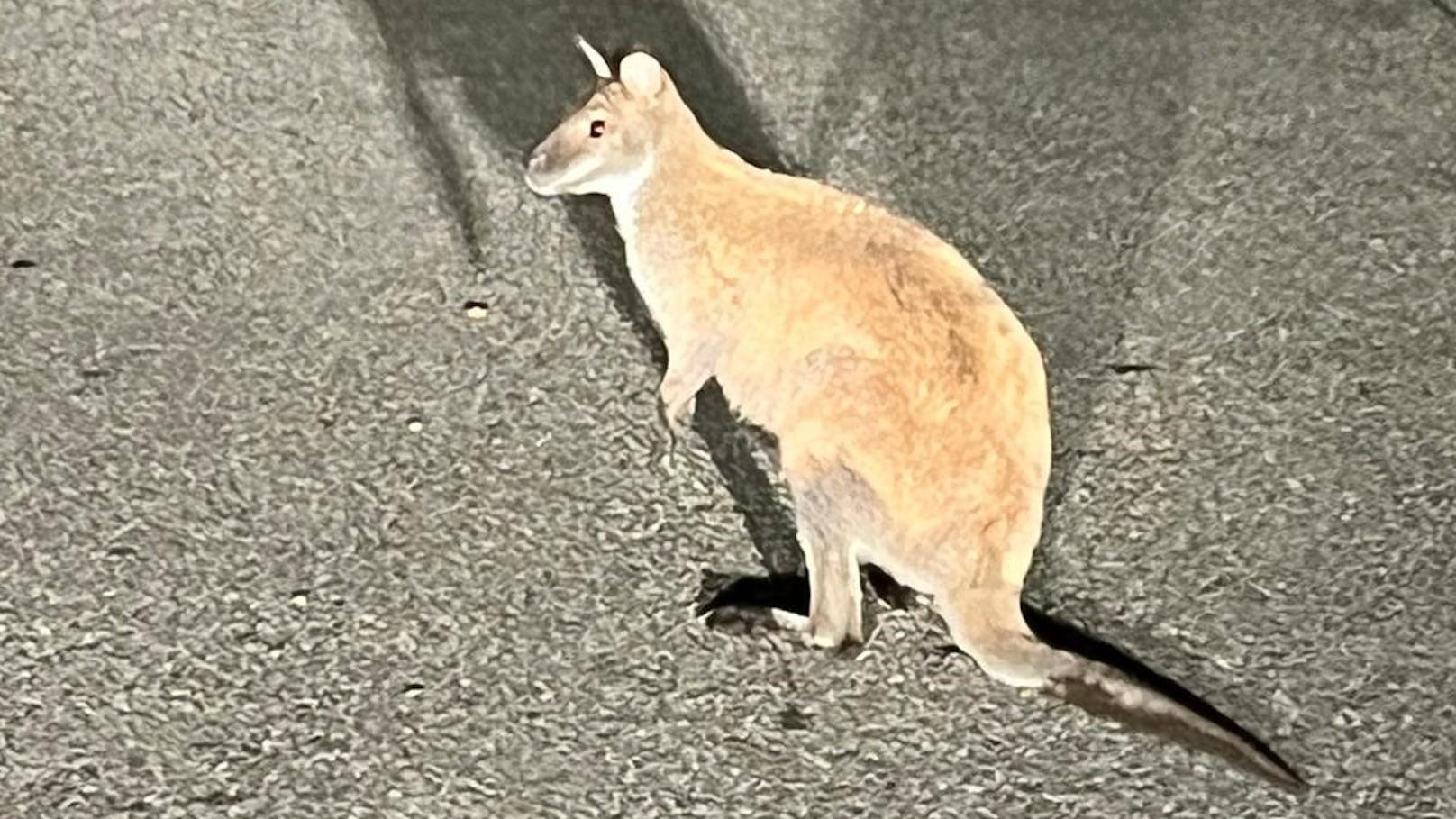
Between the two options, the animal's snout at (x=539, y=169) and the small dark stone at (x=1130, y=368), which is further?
the small dark stone at (x=1130, y=368)

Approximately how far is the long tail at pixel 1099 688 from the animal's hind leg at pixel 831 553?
2.7 inches

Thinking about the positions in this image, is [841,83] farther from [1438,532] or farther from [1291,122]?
[1438,532]

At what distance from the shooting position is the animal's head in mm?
1058

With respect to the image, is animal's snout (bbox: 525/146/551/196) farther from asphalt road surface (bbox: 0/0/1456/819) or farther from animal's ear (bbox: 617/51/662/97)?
asphalt road surface (bbox: 0/0/1456/819)

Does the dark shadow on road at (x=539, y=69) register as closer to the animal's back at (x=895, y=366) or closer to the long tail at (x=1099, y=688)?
the animal's back at (x=895, y=366)

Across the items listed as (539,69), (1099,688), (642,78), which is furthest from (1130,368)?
(539,69)

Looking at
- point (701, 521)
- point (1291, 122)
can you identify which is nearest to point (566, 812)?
point (701, 521)

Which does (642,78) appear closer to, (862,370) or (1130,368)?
(862,370)

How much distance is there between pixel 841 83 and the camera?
4.68 ft

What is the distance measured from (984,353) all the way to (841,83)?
0.50 metres

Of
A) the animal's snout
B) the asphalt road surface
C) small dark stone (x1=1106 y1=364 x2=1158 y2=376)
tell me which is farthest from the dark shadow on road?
small dark stone (x1=1106 y1=364 x2=1158 y2=376)

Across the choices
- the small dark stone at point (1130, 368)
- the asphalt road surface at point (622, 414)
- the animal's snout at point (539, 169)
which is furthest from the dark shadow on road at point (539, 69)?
the small dark stone at point (1130, 368)

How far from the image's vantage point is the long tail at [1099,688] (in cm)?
101

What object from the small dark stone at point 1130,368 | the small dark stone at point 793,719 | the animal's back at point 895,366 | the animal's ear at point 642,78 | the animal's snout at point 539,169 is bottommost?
the small dark stone at point 1130,368
